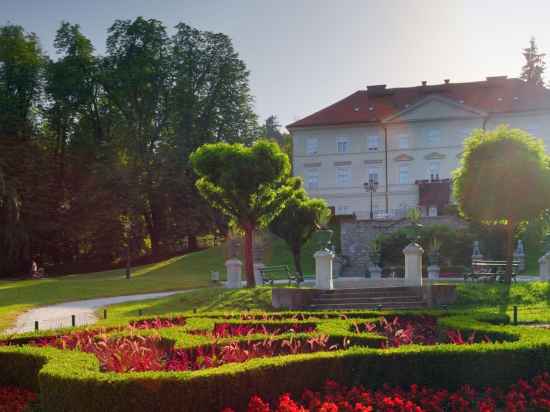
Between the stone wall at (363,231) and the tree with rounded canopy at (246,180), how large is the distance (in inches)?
699

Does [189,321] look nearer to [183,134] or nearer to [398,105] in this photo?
[183,134]

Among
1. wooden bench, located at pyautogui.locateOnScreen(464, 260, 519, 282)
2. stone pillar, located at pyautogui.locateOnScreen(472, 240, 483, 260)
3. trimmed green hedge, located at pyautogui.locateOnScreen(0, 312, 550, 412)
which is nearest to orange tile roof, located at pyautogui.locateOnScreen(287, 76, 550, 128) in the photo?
stone pillar, located at pyautogui.locateOnScreen(472, 240, 483, 260)

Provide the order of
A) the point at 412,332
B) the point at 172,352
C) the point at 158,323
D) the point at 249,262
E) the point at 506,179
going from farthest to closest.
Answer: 1. the point at 249,262
2. the point at 506,179
3. the point at 158,323
4. the point at 412,332
5. the point at 172,352

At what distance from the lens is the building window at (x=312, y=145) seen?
186 feet

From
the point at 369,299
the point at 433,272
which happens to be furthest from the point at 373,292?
the point at 433,272

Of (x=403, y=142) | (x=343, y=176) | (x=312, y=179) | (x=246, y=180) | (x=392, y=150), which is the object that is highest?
(x=403, y=142)

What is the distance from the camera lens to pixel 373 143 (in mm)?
55531

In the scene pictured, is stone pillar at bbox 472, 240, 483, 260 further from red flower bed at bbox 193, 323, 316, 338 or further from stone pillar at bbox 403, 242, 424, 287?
red flower bed at bbox 193, 323, 316, 338

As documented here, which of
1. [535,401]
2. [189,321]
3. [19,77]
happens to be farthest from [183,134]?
[535,401]

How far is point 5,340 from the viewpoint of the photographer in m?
11.5

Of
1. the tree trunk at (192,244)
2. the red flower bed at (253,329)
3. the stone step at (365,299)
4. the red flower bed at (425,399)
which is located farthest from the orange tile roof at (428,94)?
the red flower bed at (425,399)

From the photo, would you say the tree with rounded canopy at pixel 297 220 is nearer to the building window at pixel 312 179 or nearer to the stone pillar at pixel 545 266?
the stone pillar at pixel 545 266

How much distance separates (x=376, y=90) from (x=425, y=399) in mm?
52940

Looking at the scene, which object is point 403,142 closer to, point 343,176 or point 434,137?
point 434,137
